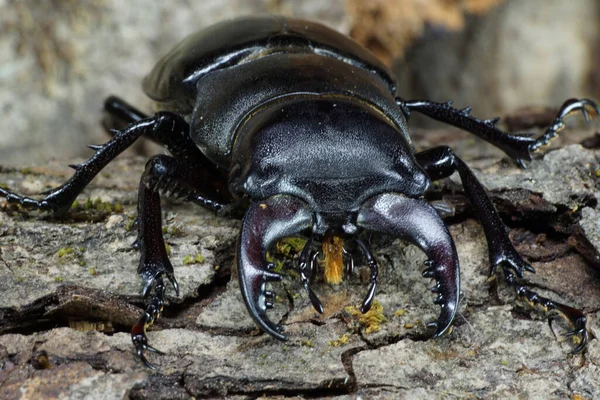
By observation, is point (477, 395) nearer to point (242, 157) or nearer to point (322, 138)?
point (322, 138)

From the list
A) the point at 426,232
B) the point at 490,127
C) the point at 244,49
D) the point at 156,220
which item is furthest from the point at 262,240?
the point at 490,127

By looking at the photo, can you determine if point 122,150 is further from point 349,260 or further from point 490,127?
point 490,127

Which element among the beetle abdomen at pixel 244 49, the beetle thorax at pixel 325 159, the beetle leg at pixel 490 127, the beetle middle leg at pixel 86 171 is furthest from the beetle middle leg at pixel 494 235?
the beetle middle leg at pixel 86 171

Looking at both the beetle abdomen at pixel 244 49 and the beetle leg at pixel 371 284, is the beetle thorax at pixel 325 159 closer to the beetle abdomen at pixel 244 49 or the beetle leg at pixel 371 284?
the beetle leg at pixel 371 284

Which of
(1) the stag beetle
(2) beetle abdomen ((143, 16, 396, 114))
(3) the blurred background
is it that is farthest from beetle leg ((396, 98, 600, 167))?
(3) the blurred background

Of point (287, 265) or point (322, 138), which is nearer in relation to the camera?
point (322, 138)

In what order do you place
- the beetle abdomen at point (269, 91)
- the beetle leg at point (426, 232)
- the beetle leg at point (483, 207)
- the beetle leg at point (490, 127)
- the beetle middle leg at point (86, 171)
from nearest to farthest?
the beetle leg at point (426, 232) < the beetle leg at point (483, 207) < the beetle abdomen at point (269, 91) < the beetle middle leg at point (86, 171) < the beetle leg at point (490, 127)

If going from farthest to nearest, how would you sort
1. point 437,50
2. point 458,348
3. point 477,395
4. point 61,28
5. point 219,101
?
1. point 437,50
2. point 61,28
3. point 219,101
4. point 458,348
5. point 477,395

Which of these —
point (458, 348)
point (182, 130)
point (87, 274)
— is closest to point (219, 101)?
point (182, 130)

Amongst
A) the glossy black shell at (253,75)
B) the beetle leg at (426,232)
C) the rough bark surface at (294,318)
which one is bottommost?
the rough bark surface at (294,318)
